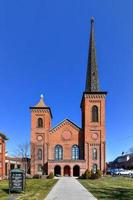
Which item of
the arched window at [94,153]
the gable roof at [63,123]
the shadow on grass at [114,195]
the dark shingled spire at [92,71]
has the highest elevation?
the dark shingled spire at [92,71]

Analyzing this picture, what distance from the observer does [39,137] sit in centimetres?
8281

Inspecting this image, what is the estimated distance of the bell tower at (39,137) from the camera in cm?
8038

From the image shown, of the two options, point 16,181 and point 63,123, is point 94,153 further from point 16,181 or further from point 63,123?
point 16,181

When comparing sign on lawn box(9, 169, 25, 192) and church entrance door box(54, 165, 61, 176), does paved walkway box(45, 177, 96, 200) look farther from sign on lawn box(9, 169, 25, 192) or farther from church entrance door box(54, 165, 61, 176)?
church entrance door box(54, 165, 61, 176)

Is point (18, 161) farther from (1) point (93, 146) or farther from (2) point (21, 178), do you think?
(2) point (21, 178)

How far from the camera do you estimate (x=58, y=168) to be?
3157 inches

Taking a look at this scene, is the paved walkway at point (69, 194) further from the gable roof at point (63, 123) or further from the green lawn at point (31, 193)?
the gable roof at point (63, 123)

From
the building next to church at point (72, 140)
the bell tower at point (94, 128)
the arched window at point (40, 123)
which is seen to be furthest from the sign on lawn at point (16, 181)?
the arched window at point (40, 123)

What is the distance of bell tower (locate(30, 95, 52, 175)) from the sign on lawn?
55175 millimetres

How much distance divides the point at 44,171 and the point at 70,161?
20.0 ft

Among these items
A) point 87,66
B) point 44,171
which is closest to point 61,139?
point 44,171

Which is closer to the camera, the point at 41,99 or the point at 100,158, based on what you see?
the point at 100,158

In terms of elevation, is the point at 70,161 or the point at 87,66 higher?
the point at 87,66

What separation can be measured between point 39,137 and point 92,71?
66.0 ft
